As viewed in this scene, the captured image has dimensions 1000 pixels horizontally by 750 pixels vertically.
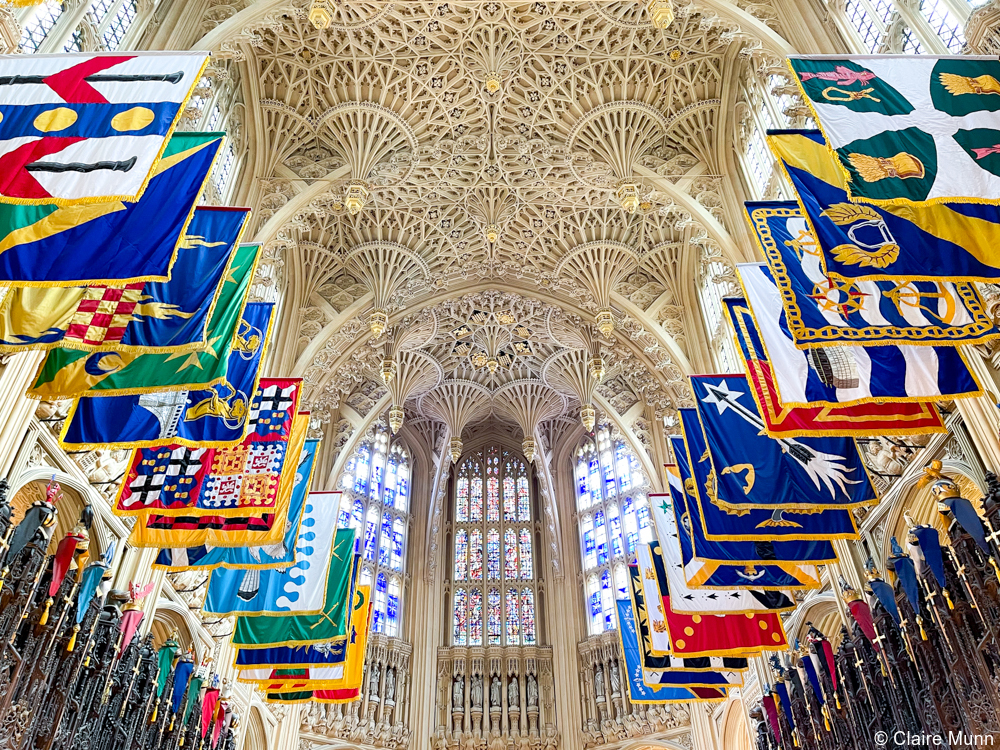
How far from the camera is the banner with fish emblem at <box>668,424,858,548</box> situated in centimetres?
1235

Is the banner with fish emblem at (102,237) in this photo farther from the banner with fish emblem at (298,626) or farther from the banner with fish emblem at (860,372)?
the banner with fish emblem at (298,626)

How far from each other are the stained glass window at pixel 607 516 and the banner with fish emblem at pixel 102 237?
82.4 ft

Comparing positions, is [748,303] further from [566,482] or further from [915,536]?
[566,482]

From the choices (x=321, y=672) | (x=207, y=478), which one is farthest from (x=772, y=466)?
(x=321, y=672)

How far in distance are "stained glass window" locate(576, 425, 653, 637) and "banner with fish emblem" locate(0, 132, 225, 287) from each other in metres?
25.1

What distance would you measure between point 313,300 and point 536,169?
336 inches

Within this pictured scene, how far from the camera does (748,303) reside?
11.4 meters

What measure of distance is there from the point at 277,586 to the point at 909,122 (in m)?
13.0

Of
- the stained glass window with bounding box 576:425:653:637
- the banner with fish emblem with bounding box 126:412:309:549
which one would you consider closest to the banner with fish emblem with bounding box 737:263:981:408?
the banner with fish emblem with bounding box 126:412:309:549

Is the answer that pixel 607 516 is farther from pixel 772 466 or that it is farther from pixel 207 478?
pixel 207 478

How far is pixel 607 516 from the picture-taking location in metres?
33.9

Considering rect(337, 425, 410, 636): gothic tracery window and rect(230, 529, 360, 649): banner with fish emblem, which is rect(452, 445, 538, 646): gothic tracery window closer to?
rect(337, 425, 410, 636): gothic tracery window

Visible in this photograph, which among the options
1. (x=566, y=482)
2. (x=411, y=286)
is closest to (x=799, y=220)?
(x=411, y=286)

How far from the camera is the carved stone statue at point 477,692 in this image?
2995cm
